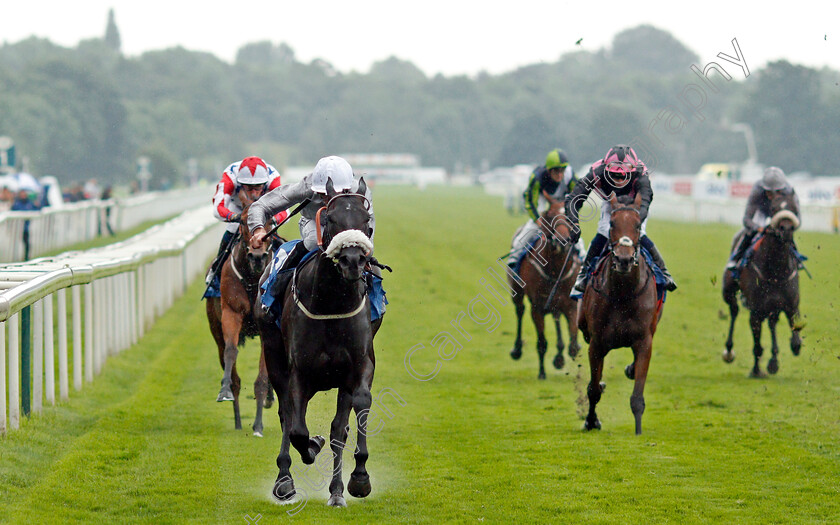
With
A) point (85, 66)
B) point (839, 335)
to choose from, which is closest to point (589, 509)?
point (839, 335)

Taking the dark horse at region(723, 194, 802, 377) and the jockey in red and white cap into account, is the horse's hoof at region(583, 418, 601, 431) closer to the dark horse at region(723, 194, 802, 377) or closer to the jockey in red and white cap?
the jockey in red and white cap

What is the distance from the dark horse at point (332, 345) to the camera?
17.3 feet

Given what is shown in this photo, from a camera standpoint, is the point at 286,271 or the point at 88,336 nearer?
the point at 286,271

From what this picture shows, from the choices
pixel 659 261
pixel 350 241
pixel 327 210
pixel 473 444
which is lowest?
pixel 473 444

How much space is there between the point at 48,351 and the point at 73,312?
65.9 inches

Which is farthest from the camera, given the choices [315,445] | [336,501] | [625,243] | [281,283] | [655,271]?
[655,271]

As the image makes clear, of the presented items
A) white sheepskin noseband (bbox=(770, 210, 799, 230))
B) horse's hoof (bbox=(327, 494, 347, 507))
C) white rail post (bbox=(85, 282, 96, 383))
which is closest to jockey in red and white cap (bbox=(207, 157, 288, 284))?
white rail post (bbox=(85, 282, 96, 383))

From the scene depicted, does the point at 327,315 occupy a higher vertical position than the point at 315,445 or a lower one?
higher

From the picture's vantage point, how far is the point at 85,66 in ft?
262

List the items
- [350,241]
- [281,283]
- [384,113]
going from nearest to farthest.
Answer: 1. [350,241]
2. [281,283]
3. [384,113]

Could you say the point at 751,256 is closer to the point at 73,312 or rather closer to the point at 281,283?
the point at 281,283

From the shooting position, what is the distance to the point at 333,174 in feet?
18.0

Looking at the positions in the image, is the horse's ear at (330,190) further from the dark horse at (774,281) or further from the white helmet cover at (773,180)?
the white helmet cover at (773,180)

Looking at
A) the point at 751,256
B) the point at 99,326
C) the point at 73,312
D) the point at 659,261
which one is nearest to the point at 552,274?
the point at 751,256
